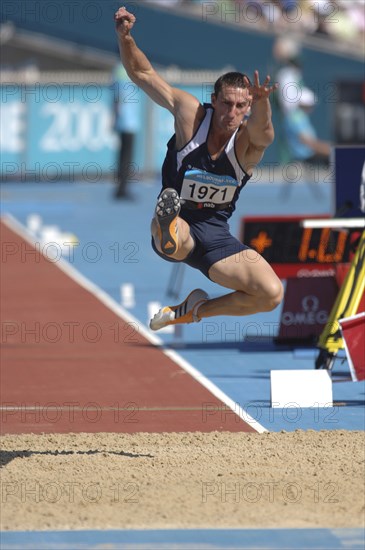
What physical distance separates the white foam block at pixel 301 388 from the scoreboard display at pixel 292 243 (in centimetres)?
244

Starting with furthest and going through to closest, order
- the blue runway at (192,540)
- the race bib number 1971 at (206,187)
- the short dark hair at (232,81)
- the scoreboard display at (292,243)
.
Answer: the scoreboard display at (292,243) < the race bib number 1971 at (206,187) < the short dark hair at (232,81) < the blue runway at (192,540)

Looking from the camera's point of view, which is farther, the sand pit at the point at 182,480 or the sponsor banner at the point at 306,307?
the sponsor banner at the point at 306,307

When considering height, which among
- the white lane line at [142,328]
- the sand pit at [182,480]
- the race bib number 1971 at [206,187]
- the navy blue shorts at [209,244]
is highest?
the race bib number 1971 at [206,187]

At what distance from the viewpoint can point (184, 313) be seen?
872 cm

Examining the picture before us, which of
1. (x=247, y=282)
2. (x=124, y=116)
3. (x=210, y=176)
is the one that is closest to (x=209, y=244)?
(x=247, y=282)

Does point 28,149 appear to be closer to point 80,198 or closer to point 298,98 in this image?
point 80,198

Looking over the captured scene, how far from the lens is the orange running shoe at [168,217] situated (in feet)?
25.7

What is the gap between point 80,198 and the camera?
81.7 feet

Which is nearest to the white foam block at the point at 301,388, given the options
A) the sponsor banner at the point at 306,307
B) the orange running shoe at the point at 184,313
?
the orange running shoe at the point at 184,313

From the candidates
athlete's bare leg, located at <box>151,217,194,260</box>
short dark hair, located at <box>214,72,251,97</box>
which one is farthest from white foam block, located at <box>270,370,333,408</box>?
short dark hair, located at <box>214,72,251,97</box>

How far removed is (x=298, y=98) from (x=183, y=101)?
17118 millimetres

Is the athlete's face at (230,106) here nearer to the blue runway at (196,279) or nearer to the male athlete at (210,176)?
the male athlete at (210,176)

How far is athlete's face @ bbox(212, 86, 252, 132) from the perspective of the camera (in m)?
7.83

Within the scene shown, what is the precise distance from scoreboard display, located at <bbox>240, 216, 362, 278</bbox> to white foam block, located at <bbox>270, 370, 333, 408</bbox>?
96.2 inches
